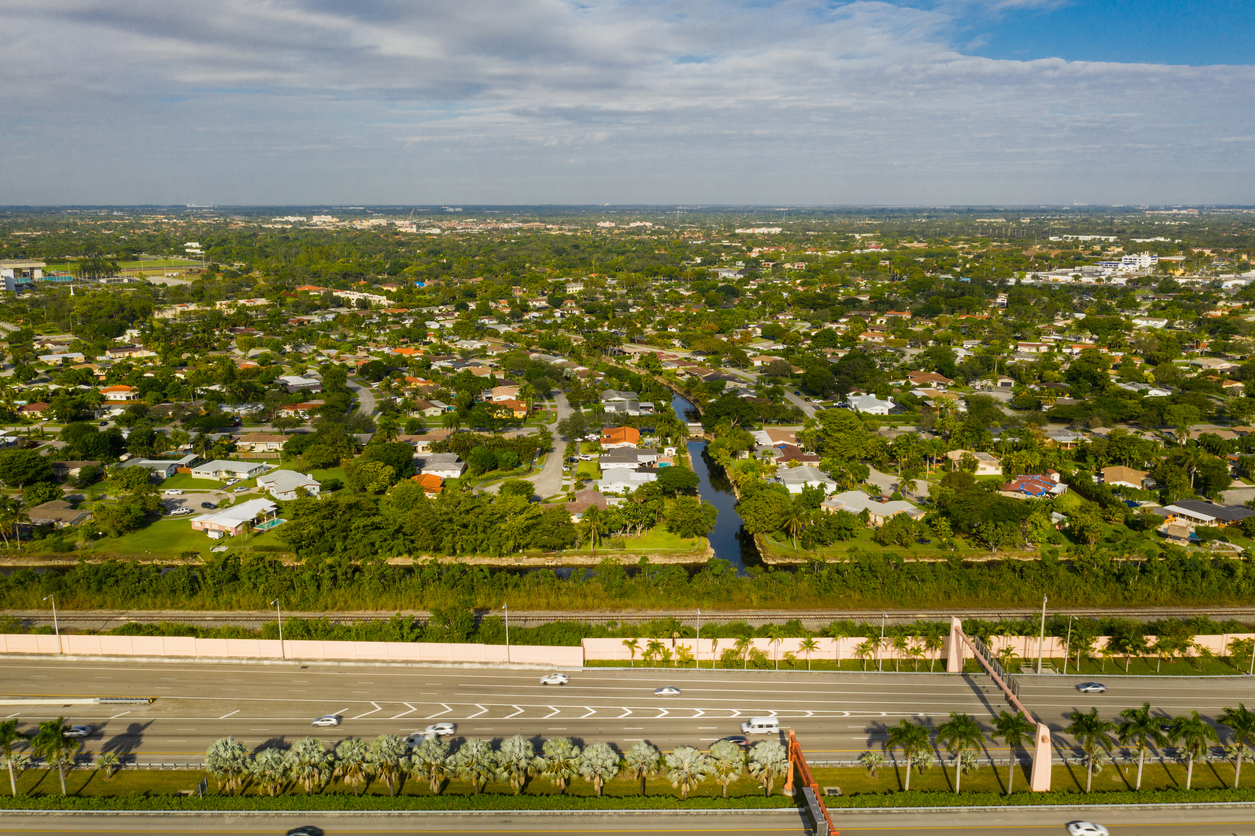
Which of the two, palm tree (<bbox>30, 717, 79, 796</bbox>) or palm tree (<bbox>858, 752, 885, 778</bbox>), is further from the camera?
palm tree (<bbox>858, 752, 885, 778</bbox>)

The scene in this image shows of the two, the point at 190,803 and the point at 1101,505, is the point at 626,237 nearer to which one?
the point at 1101,505

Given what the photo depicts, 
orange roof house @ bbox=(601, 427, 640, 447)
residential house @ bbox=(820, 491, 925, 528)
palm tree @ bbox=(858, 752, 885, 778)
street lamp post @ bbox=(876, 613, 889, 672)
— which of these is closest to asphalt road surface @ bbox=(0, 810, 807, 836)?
palm tree @ bbox=(858, 752, 885, 778)

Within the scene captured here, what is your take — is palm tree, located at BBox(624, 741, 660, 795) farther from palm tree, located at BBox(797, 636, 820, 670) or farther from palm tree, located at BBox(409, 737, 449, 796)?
palm tree, located at BBox(797, 636, 820, 670)

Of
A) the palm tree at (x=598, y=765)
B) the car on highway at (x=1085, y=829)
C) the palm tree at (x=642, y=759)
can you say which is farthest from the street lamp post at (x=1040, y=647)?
the palm tree at (x=598, y=765)

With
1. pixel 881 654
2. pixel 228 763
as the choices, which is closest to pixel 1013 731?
pixel 881 654

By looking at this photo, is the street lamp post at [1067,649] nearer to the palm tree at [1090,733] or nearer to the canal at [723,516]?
the palm tree at [1090,733]
